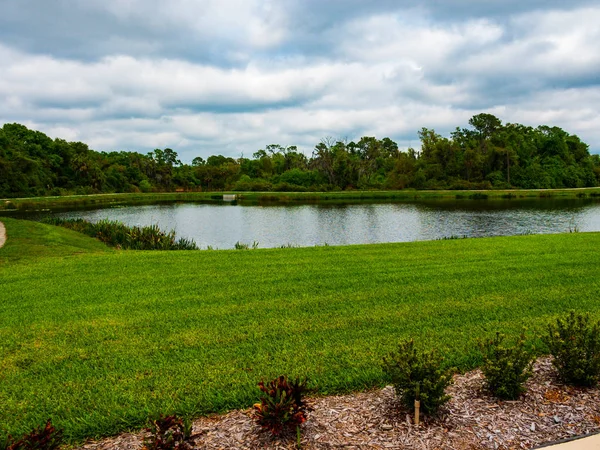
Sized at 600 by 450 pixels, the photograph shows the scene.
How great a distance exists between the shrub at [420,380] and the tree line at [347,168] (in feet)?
206

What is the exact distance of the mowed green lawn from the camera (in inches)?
149

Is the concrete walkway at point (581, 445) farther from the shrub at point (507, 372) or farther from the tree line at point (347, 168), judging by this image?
the tree line at point (347, 168)

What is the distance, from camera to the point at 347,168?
243ft

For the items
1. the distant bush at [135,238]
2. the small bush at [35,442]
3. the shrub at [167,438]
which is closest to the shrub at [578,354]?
the shrub at [167,438]

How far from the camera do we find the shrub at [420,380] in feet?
10.5

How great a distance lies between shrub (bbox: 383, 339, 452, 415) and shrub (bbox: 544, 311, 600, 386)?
1153mm

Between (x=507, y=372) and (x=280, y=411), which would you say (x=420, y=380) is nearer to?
(x=507, y=372)

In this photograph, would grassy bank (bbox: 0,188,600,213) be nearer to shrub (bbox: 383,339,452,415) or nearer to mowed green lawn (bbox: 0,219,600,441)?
mowed green lawn (bbox: 0,219,600,441)

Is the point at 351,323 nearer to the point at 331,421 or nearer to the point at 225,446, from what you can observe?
the point at 331,421

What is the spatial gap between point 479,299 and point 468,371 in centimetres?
243

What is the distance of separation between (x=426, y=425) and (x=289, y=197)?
184 feet

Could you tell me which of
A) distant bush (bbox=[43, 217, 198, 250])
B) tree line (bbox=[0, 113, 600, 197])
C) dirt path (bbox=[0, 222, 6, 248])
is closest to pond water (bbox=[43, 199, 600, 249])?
distant bush (bbox=[43, 217, 198, 250])

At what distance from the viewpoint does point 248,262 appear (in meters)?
9.50

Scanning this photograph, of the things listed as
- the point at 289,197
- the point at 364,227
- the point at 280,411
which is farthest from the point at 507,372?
the point at 289,197
